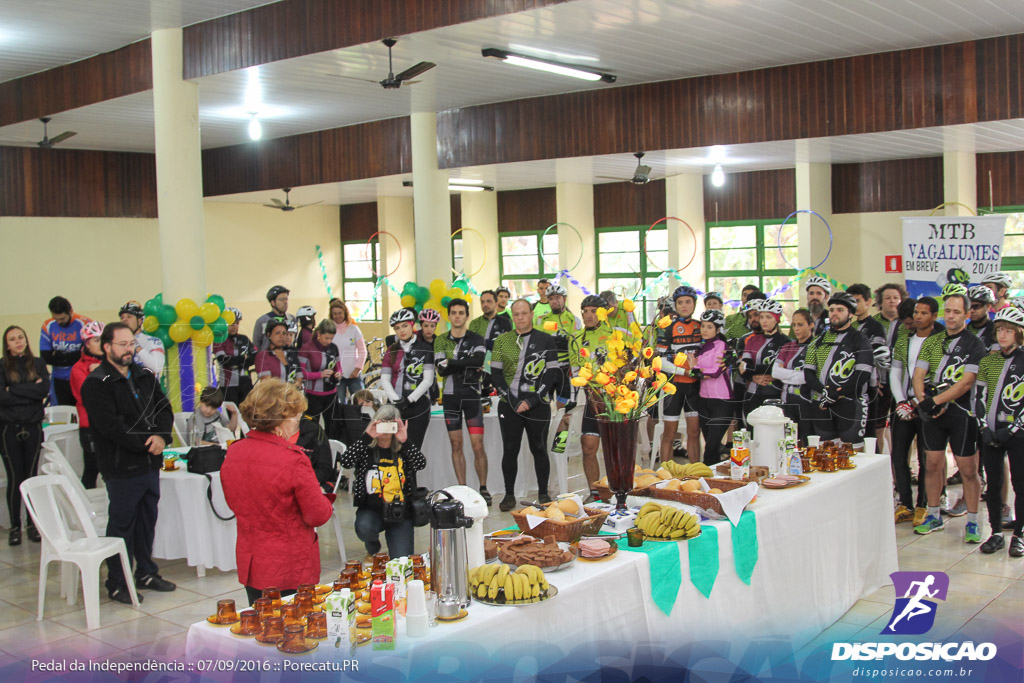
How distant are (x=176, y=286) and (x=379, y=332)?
9982mm

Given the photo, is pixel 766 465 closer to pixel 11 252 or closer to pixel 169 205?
pixel 169 205

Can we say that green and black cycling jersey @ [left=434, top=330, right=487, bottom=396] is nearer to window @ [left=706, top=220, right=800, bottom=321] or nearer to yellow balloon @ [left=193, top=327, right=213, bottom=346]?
yellow balloon @ [left=193, top=327, right=213, bottom=346]

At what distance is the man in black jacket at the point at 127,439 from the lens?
4.77 meters

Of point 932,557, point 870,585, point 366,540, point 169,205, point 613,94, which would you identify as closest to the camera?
point 366,540

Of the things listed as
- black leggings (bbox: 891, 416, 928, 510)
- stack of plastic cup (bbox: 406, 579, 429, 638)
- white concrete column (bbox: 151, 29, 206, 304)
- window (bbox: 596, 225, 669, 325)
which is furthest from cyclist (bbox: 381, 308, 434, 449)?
window (bbox: 596, 225, 669, 325)

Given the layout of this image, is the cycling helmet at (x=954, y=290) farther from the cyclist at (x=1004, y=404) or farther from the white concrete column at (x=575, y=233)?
the white concrete column at (x=575, y=233)

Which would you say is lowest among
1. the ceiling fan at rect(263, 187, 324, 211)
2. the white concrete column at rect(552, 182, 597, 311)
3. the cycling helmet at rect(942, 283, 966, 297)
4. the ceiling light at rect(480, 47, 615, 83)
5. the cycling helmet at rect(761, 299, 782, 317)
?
the cycling helmet at rect(761, 299, 782, 317)

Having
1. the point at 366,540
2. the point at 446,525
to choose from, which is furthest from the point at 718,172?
the point at 446,525

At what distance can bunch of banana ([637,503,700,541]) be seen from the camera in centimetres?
360

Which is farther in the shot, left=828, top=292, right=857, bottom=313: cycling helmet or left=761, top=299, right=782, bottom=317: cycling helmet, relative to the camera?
left=761, top=299, right=782, bottom=317: cycling helmet

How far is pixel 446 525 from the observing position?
2.91 meters

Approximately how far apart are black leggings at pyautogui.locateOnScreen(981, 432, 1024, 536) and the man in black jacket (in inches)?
180

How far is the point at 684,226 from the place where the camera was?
1434 cm

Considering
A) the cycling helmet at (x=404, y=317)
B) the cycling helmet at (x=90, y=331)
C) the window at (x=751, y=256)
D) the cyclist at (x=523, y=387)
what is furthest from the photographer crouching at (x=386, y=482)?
the window at (x=751, y=256)
